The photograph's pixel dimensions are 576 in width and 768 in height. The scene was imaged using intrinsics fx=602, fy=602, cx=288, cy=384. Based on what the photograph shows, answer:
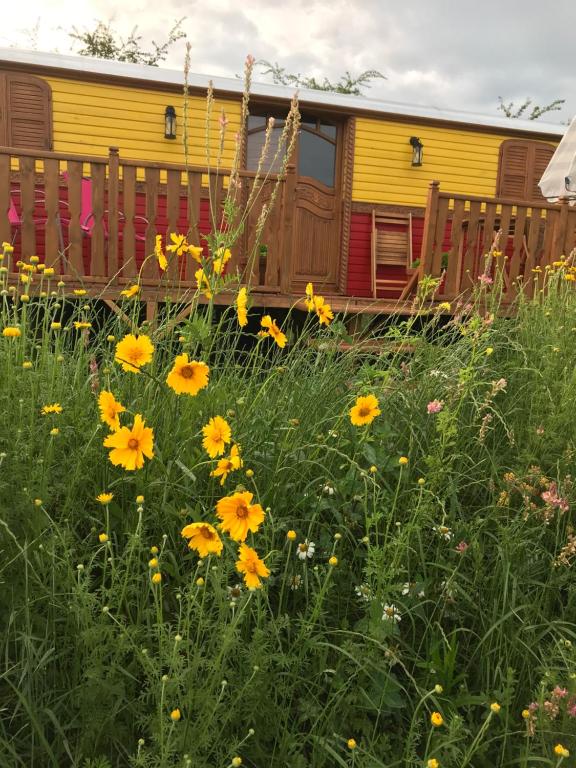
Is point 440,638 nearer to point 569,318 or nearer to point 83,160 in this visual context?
point 569,318

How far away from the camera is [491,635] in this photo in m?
1.62

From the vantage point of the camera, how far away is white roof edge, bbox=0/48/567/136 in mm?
→ 6758

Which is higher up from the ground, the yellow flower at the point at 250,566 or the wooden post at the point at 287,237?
the wooden post at the point at 287,237

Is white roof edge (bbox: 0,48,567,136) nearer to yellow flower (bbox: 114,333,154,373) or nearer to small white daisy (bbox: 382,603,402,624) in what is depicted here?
yellow flower (bbox: 114,333,154,373)

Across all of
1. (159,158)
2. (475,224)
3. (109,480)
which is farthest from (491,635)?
(159,158)

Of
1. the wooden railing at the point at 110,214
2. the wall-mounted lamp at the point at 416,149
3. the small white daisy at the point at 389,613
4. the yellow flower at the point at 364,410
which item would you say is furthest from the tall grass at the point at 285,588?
the wall-mounted lamp at the point at 416,149

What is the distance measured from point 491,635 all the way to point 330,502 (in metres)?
0.56

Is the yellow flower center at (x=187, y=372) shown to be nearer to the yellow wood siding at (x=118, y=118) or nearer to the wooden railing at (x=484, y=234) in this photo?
the wooden railing at (x=484, y=234)

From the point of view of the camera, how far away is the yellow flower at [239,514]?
124 cm

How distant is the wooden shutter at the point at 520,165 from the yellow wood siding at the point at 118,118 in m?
4.00

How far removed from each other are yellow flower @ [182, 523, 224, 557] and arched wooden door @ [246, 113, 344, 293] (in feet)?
22.8

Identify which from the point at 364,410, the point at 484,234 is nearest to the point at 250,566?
the point at 364,410

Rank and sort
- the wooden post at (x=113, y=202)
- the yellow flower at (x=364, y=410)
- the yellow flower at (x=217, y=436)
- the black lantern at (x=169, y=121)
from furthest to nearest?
the black lantern at (x=169, y=121), the wooden post at (x=113, y=202), the yellow flower at (x=364, y=410), the yellow flower at (x=217, y=436)

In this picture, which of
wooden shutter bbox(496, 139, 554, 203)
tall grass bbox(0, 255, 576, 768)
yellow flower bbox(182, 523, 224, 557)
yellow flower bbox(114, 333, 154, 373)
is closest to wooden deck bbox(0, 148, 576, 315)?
tall grass bbox(0, 255, 576, 768)
